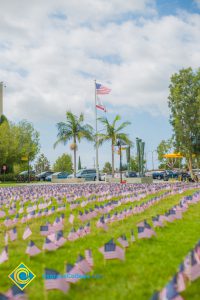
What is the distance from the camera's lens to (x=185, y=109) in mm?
41094

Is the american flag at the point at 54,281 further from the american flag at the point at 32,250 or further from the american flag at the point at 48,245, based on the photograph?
the american flag at the point at 48,245

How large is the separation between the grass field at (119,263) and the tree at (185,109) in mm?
34286

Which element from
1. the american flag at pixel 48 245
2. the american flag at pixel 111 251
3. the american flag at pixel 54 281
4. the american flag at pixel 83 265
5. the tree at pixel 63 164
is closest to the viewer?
the american flag at pixel 54 281

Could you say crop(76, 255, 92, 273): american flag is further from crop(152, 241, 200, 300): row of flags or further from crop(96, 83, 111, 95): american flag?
crop(96, 83, 111, 95): american flag

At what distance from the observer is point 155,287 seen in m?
3.83

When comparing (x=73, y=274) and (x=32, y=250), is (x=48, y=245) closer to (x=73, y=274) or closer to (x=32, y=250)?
(x=32, y=250)

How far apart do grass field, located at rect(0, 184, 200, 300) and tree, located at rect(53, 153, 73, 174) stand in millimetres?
79321

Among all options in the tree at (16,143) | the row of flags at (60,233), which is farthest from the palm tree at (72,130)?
the row of flags at (60,233)

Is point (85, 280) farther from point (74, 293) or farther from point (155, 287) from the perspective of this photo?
point (155, 287)

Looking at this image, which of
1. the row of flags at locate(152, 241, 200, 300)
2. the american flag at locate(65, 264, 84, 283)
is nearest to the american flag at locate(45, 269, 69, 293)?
the american flag at locate(65, 264, 84, 283)

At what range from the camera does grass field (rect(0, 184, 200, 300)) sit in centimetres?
375

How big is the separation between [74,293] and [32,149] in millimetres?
57596

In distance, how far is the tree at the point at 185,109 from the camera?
4091 cm

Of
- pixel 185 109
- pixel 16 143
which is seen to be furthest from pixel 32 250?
pixel 16 143
